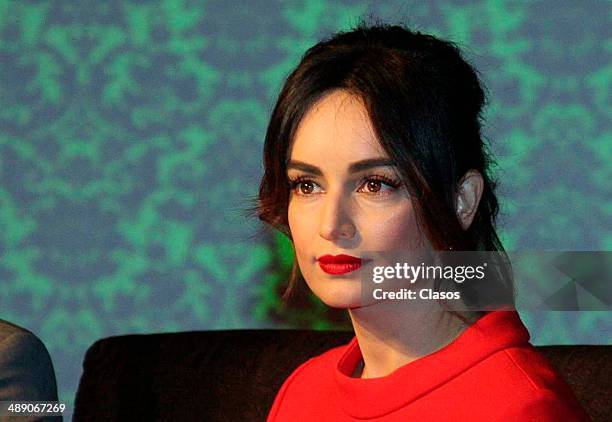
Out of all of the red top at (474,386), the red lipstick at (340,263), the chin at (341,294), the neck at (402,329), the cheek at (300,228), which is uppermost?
the cheek at (300,228)

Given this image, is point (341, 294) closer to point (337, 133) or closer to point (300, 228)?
point (300, 228)

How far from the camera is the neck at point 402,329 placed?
5.25 feet

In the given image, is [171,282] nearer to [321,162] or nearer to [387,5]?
[387,5]

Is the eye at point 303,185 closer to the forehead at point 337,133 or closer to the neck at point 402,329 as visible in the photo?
the forehead at point 337,133

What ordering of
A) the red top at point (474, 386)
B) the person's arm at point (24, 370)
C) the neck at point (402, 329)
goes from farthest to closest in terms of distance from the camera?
the person's arm at point (24, 370) → the neck at point (402, 329) → the red top at point (474, 386)

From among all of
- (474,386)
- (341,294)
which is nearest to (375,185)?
(341,294)

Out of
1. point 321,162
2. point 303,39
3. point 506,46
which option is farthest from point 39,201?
point 321,162

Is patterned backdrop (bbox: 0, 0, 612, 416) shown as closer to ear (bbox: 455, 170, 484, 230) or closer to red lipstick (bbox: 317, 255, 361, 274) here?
ear (bbox: 455, 170, 484, 230)

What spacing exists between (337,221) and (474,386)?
0.28 metres

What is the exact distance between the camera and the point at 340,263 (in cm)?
153

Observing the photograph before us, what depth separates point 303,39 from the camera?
8.39 feet

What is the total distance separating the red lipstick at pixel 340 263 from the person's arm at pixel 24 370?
0.57m

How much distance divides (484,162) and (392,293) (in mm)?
239

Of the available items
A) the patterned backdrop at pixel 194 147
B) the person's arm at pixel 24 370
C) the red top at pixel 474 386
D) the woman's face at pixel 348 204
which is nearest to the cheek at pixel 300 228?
the woman's face at pixel 348 204
